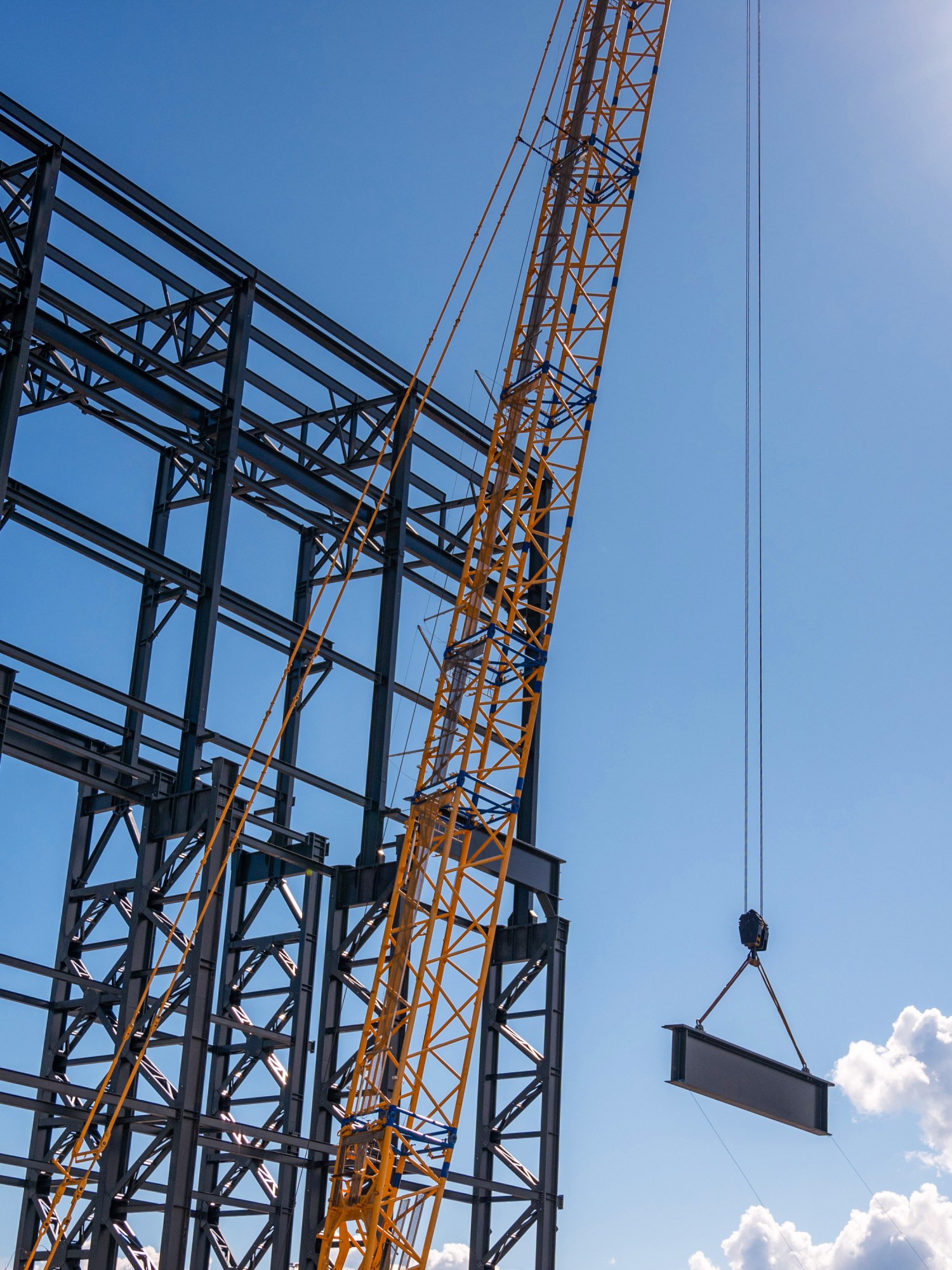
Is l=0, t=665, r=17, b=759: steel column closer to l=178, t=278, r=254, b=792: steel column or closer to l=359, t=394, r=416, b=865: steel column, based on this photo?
l=178, t=278, r=254, b=792: steel column

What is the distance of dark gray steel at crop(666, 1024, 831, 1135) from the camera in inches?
968

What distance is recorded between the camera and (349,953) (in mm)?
35281

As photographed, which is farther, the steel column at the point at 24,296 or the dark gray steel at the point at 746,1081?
the steel column at the point at 24,296

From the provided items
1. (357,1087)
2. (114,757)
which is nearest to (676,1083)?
(357,1087)

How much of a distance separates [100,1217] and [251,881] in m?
9.25

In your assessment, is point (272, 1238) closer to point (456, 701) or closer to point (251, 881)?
point (251, 881)

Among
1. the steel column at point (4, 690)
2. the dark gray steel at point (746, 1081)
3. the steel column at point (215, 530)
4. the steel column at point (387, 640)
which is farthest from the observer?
the steel column at point (387, 640)

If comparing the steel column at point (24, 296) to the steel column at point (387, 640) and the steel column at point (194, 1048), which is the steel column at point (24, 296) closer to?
the steel column at point (194, 1048)

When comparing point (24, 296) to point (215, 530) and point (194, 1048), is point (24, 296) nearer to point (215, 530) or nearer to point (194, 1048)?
point (215, 530)

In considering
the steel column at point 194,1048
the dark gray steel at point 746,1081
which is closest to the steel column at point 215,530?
the steel column at point 194,1048

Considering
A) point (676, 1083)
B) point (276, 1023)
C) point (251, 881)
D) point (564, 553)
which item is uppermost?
point (564, 553)

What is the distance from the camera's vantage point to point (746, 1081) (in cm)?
2580

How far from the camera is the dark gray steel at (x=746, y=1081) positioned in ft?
80.7

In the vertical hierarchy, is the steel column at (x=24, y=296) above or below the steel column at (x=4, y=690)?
above
